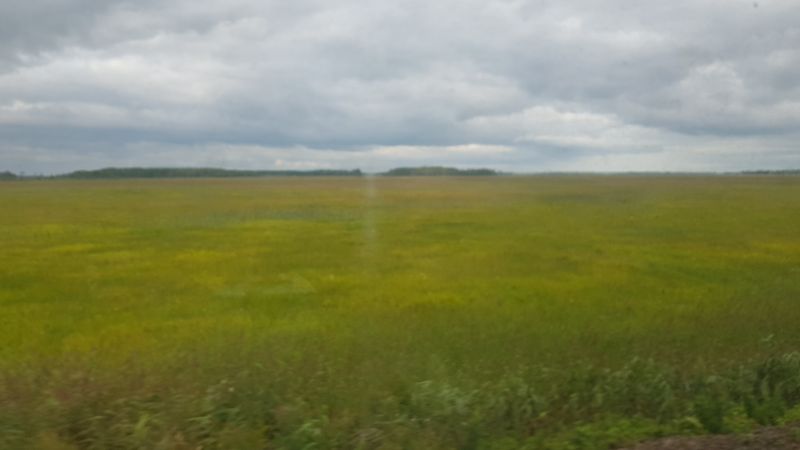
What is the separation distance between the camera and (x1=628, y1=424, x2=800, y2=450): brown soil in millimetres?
6047

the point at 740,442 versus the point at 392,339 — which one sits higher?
the point at 740,442

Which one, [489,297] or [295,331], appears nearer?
[295,331]

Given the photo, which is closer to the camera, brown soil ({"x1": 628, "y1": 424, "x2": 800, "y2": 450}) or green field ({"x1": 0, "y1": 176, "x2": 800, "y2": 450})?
brown soil ({"x1": 628, "y1": 424, "x2": 800, "y2": 450})

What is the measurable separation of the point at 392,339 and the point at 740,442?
5857mm

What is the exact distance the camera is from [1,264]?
2184 centimetres

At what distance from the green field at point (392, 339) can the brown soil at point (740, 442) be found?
14.9 inches

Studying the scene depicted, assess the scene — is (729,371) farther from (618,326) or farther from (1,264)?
(1,264)

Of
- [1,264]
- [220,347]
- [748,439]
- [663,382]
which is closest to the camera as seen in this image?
[748,439]

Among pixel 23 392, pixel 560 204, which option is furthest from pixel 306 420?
pixel 560 204

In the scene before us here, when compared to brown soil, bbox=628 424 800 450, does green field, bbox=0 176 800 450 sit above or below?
below

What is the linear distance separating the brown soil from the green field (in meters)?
0.38

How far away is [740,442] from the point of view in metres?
6.19

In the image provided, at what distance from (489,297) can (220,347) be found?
23.8ft

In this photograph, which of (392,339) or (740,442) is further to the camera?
(392,339)
